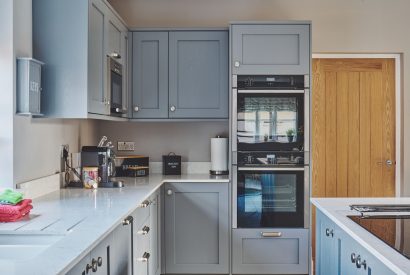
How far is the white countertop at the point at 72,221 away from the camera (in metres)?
1.35

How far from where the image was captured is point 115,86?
3426 mm

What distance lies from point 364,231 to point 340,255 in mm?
360

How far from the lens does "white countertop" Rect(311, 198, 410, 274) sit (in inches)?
51.9

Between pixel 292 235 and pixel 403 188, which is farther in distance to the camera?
pixel 403 188

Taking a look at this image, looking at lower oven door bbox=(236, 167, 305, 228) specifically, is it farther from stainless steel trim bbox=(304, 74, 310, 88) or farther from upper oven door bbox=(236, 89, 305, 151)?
stainless steel trim bbox=(304, 74, 310, 88)

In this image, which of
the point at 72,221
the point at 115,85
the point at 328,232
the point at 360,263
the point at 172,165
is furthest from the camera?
the point at 172,165

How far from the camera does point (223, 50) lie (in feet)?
12.9

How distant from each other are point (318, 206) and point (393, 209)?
14.6 inches

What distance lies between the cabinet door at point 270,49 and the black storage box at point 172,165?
0.97m

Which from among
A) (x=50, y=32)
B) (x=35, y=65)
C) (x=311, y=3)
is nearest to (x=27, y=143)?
(x=35, y=65)

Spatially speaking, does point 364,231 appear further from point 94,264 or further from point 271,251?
point 271,251

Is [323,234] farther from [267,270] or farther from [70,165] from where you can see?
[70,165]

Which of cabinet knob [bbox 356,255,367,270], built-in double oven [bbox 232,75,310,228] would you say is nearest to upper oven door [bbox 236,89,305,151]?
built-in double oven [bbox 232,75,310,228]

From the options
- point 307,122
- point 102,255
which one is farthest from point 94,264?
point 307,122
